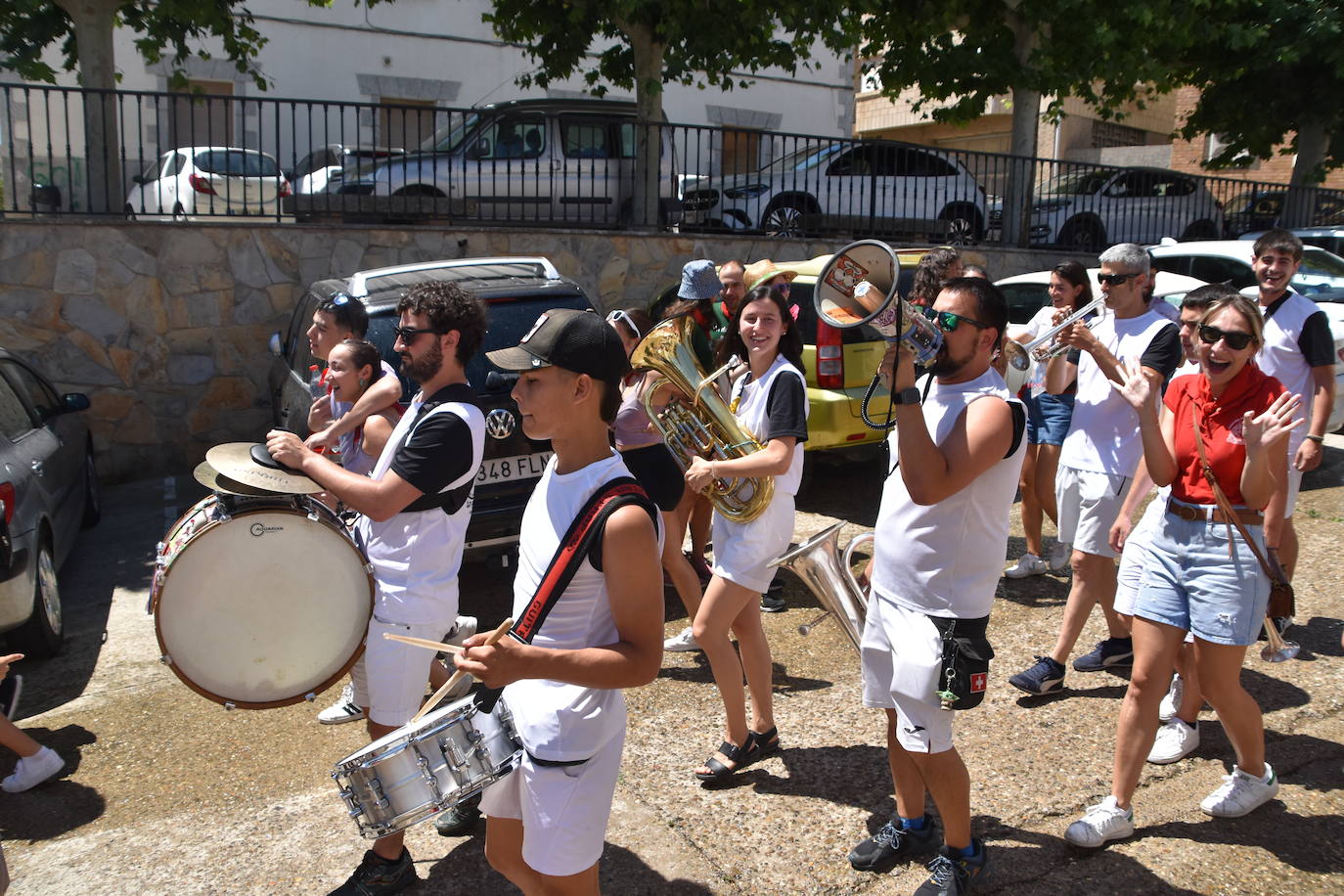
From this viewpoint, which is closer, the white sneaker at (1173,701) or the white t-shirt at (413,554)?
the white t-shirt at (413,554)

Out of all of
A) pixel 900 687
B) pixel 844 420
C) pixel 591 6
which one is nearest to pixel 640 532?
pixel 900 687

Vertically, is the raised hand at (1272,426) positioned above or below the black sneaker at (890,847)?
above

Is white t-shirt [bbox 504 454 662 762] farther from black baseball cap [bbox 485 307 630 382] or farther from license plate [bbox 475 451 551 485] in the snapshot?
license plate [bbox 475 451 551 485]

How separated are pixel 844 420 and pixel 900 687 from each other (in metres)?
4.00

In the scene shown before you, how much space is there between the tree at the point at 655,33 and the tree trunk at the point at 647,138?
0.03ft

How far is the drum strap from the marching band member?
1368 mm

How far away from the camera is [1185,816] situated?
3.62 m

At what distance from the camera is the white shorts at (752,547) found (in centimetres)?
380

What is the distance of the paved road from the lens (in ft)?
10.9

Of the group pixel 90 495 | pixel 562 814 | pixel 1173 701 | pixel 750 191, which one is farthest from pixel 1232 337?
pixel 750 191

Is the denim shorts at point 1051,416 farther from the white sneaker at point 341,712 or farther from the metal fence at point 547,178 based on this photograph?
the metal fence at point 547,178

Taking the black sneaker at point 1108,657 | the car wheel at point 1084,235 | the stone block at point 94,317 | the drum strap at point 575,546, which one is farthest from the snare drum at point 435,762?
the car wheel at point 1084,235

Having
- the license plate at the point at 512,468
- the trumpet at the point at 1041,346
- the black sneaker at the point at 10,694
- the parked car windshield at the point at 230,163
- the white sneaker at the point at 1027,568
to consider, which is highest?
the parked car windshield at the point at 230,163

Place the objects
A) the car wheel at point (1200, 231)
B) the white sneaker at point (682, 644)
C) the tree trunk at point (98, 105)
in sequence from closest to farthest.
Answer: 1. the white sneaker at point (682, 644)
2. the tree trunk at point (98, 105)
3. the car wheel at point (1200, 231)
